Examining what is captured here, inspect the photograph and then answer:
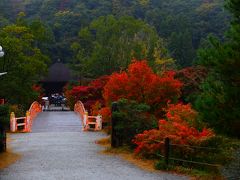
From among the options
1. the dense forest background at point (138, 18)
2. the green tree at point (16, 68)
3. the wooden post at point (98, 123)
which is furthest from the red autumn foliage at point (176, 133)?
the dense forest background at point (138, 18)

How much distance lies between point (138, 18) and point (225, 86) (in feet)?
267

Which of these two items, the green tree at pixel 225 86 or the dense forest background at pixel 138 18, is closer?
the green tree at pixel 225 86

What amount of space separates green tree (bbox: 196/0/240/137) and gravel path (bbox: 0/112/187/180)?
2.77 metres

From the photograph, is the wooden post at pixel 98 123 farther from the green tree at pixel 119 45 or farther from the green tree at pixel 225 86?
the green tree at pixel 225 86

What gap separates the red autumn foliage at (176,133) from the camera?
1498 centimetres

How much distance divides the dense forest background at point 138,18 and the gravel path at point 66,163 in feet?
140

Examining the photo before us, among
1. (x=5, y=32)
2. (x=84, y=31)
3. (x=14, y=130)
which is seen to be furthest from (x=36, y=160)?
(x=84, y=31)

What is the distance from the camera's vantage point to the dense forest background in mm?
77438

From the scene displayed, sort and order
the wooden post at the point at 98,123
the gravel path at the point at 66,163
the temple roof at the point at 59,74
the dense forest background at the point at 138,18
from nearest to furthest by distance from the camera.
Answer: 1. the gravel path at the point at 66,163
2. the wooden post at the point at 98,123
3. the temple roof at the point at 59,74
4. the dense forest background at the point at 138,18

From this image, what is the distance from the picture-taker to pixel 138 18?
91188mm

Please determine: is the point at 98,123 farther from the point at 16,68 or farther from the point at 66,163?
the point at 66,163

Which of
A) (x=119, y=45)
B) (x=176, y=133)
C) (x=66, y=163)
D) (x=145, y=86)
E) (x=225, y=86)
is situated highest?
(x=119, y=45)

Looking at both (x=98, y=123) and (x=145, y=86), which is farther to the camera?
(x=98, y=123)

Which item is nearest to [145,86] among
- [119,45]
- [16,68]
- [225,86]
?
[225,86]
